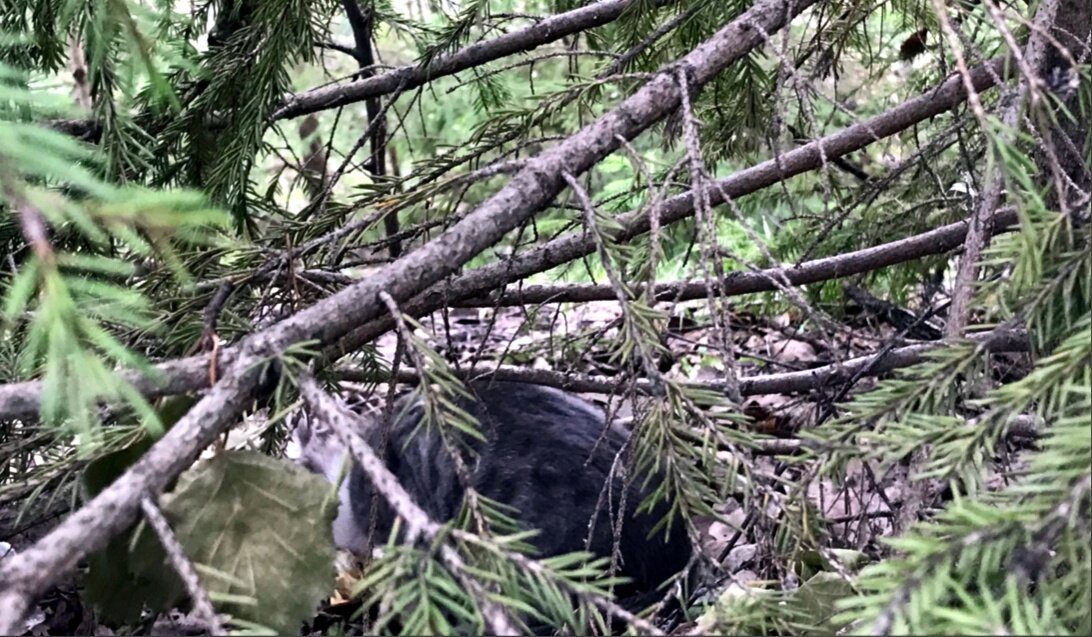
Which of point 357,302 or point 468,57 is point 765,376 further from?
point 357,302

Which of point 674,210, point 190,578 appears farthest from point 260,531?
point 674,210

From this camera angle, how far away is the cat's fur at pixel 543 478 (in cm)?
201

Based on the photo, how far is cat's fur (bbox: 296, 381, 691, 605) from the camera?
2.01 meters

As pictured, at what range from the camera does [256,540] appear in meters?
0.88

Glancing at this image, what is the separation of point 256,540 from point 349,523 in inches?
75.4

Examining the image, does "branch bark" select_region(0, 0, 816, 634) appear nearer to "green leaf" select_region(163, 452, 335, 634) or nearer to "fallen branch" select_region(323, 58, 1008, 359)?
"green leaf" select_region(163, 452, 335, 634)

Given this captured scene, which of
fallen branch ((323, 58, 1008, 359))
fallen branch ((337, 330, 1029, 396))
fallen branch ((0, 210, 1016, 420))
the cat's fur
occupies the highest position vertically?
fallen branch ((323, 58, 1008, 359))

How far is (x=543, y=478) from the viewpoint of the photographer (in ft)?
7.31

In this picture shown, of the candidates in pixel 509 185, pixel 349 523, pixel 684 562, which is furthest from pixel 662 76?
pixel 349 523

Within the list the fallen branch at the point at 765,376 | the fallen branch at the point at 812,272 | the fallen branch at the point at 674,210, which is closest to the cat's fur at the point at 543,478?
the fallen branch at the point at 765,376

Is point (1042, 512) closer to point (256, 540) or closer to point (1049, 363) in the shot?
point (1049, 363)

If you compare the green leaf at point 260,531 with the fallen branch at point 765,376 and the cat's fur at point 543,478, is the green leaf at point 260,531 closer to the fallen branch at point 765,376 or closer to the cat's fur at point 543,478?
the fallen branch at point 765,376

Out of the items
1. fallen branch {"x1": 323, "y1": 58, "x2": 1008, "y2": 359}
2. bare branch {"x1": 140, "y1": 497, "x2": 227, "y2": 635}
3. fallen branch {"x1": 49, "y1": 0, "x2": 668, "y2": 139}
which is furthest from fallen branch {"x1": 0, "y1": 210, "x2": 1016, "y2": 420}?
bare branch {"x1": 140, "y1": 497, "x2": 227, "y2": 635}

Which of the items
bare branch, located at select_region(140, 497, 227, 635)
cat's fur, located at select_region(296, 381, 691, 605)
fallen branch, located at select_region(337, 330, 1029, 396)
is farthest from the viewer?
cat's fur, located at select_region(296, 381, 691, 605)
